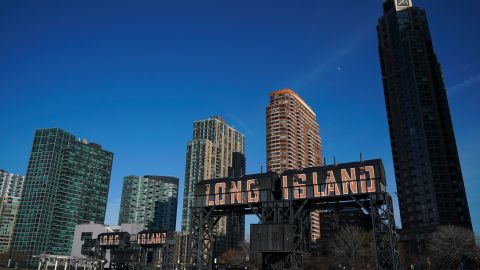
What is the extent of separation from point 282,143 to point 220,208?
438ft

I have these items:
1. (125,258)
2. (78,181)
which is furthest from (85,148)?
(125,258)

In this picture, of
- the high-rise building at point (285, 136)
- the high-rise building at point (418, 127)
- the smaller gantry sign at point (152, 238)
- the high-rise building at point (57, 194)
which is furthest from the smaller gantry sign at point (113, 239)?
the high-rise building at point (285, 136)

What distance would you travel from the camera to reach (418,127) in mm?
132500

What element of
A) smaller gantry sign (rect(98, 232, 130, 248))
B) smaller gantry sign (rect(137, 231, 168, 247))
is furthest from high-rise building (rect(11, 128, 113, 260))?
smaller gantry sign (rect(137, 231, 168, 247))

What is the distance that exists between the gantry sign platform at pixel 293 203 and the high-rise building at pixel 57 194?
142 meters

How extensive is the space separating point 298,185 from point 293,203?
7.97ft

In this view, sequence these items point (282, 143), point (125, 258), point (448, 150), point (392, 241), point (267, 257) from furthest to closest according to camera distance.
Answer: point (282, 143)
point (448, 150)
point (125, 258)
point (267, 257)
point (392, 241)

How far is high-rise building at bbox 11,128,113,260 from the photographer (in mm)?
169875

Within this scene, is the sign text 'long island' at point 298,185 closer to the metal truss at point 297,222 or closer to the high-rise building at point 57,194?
the metal truss at point 297,222

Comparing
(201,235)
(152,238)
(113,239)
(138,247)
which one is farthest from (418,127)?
(201,235)

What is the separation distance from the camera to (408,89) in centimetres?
13938

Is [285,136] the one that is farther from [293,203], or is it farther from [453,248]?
[293,203]

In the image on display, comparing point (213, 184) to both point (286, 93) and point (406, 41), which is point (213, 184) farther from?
point (286, 93)

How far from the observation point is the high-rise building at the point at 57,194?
557ft
